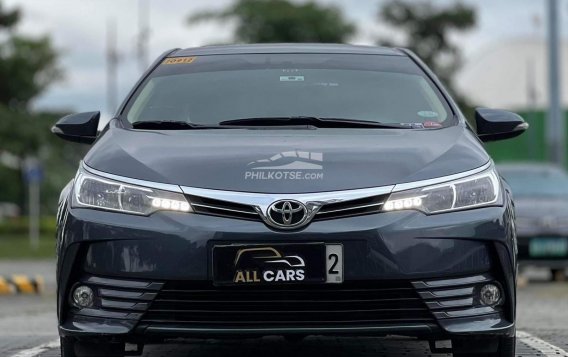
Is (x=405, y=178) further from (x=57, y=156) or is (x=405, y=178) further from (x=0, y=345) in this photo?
(x=57, y=156)

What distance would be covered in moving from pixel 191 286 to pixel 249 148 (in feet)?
2.22

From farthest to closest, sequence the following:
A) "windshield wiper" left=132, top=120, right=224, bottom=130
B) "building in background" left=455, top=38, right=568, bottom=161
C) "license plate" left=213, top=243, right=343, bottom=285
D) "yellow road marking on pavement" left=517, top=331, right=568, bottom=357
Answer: "building in background" left=455, top=38, right=568, bottom=161 < "yellow road marking on pavement" left=517, top=331, right=568, bottom=357 < "windshield wiper" left=132, top=120, right=224, bottom=130 < "license plate" left=213, top=243, right=343, bottom=285

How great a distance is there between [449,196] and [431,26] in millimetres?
39021

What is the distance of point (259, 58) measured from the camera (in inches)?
257

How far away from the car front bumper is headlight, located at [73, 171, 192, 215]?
4 centimetres

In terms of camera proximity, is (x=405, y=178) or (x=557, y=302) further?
(x=557, y=302)

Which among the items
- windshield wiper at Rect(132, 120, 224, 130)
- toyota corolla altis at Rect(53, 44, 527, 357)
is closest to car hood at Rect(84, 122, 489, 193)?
toyota corolla altis at Rect(53, 44, 527, 357)

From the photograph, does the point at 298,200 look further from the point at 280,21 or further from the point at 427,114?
the point at 280,21

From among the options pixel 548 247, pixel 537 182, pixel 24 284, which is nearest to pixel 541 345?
pixel 548 247

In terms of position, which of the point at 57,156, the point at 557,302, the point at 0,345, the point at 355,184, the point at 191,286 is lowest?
the point at 57,156

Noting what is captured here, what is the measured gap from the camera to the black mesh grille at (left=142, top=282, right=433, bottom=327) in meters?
4.91

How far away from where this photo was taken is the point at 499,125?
20.1ft

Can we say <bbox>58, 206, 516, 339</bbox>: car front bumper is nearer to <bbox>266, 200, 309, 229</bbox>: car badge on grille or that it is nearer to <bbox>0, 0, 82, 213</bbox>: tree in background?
<bbox>266, 200, 309, 229</bbox>: car badge on grille

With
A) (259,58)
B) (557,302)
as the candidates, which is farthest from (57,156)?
(259,58)
